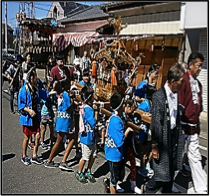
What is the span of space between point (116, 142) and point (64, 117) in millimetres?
1280

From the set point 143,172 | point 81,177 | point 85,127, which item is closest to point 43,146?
point 81,177

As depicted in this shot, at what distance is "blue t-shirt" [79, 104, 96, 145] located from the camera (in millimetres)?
3354

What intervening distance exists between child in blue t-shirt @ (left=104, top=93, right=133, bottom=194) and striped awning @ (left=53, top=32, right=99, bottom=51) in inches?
328

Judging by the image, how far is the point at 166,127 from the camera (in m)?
2.64

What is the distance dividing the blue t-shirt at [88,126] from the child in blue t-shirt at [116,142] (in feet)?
1.53

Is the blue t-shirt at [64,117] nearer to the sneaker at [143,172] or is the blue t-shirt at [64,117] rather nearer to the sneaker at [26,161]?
the sneaker at [26,161]

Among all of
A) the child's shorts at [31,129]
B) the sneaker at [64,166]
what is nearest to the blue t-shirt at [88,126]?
the sneaker at [64,166]

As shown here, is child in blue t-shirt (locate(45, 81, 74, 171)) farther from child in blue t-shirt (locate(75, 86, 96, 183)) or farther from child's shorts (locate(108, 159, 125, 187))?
child's shorts (locate(108, 159, 125, 187))

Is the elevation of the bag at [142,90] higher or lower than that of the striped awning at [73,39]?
lower

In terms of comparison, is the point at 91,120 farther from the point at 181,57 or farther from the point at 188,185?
the point at 181,57

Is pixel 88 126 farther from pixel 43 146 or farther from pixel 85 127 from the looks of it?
pixel 43 146

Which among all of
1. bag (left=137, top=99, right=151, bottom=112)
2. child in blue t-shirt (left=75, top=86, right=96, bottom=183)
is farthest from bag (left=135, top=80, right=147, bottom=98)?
child in blue t-shirt (left=75, top=86, right=96, bottom=183)

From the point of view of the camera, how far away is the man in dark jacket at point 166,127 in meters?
2.65

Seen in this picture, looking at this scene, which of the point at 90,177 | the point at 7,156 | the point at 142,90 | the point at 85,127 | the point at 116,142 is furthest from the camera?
the point at 7,156
